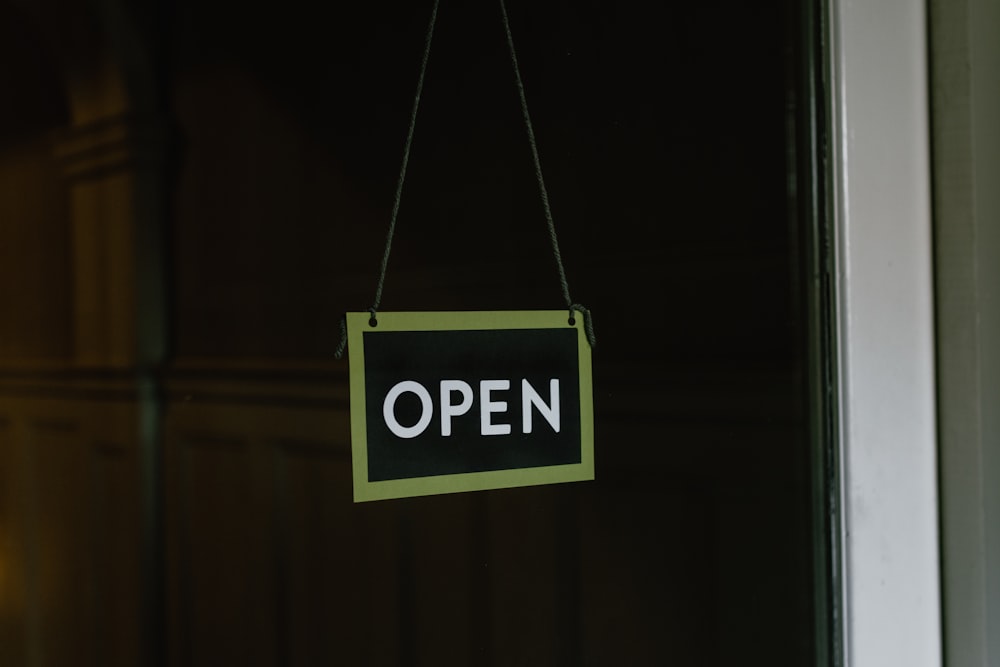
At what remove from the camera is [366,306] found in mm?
1316

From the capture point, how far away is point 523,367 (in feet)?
1.72

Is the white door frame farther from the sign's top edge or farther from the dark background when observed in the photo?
the sign's top edge

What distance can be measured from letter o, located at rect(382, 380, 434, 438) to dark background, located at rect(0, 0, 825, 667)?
0.25 meters

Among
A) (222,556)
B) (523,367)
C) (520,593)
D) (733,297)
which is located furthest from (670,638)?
(222,556)

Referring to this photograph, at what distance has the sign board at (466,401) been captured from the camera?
48cm

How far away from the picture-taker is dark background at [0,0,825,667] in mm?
→ 836

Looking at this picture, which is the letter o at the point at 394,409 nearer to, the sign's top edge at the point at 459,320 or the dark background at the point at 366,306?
the sign's top edge at the point at 459,320

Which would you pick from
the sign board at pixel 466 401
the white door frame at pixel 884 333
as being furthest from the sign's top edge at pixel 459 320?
the white door frame at pixel 884 333

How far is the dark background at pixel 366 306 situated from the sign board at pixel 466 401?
17 cm

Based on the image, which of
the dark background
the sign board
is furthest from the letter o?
the dark background

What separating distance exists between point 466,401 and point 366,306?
826 mm

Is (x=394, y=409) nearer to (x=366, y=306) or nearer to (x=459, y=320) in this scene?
(x=459, y=320)

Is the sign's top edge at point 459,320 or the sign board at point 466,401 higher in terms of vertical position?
Result: the sign's top edge at point 459,320

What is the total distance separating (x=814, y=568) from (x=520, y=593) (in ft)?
1.87
